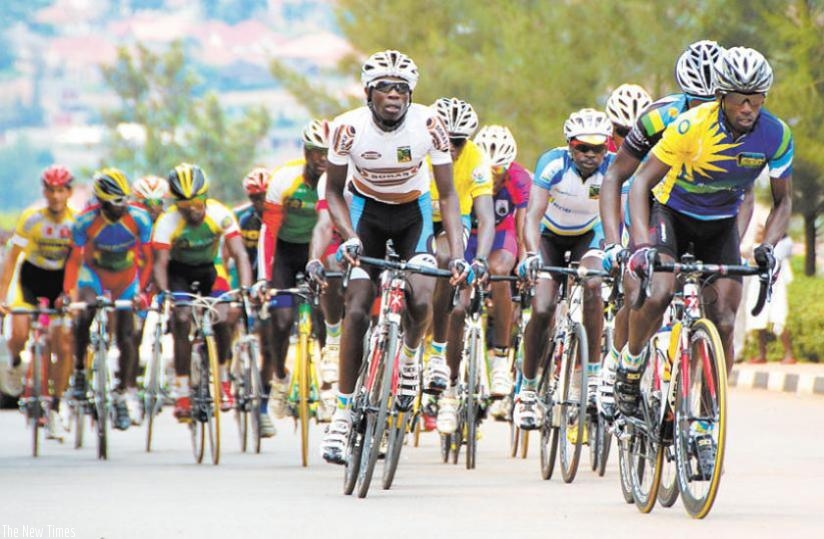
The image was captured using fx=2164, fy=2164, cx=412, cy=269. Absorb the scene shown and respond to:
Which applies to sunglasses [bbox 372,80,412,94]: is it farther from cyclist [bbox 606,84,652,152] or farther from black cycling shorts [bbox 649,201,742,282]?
cyclist [bbox 606,84,652,152]

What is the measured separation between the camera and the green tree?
98750mm

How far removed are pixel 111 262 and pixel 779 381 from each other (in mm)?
8616

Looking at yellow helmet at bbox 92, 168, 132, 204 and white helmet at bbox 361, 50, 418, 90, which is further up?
white helmet at bbox 361, 50, 418, 90

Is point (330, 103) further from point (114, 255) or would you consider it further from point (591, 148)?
point (591, 148)

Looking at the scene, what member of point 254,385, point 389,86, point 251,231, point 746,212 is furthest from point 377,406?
point 251,231

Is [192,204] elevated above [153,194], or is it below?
below

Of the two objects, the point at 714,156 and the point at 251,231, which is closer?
the point at 714,156

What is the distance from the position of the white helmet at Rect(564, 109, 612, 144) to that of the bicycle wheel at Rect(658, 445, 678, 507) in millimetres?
4025

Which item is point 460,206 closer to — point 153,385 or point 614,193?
point 614,193

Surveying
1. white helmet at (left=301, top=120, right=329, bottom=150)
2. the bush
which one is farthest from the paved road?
the bush

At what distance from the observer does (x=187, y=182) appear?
1655 cm

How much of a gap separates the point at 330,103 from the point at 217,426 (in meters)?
41.4

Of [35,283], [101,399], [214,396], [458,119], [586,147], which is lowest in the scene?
[101,399]

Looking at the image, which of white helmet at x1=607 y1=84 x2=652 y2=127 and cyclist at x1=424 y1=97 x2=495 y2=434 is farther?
white helmet at x1=607 y1=84 x2=652 y2=127
